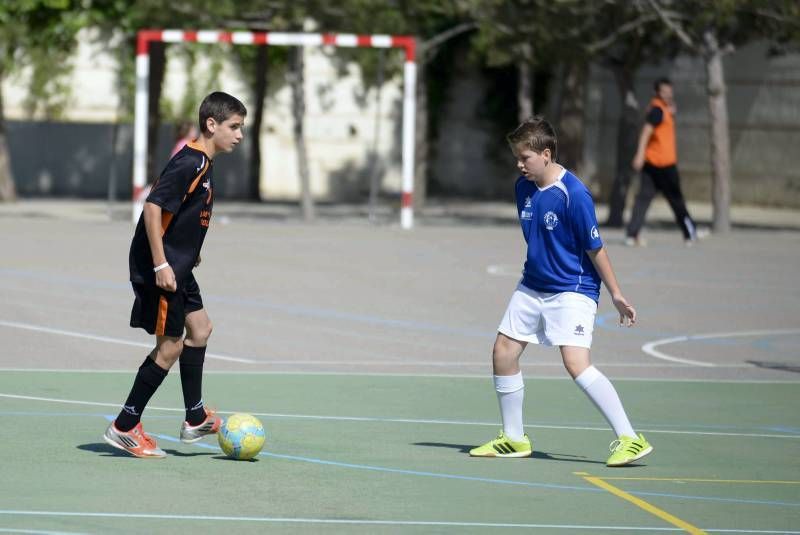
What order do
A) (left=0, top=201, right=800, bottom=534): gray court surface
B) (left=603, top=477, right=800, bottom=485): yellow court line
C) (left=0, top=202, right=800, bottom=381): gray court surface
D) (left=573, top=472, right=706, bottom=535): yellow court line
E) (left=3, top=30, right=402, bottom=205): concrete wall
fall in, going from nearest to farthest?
(left=573, top=472, right=706, bottom=535): yellow court line → (left=0, top=201, right=800, bottom=534): gray court surface → (left=603, top=477, right=800, bottom=485): yellow court line → (left=0, top=202, right=800, bottom=381): gray court surface → (left=3, top=30, right=402, bottom=205): concrete wall

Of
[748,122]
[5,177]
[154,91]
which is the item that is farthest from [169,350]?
[748,122]

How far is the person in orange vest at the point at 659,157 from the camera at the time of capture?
71.7ft

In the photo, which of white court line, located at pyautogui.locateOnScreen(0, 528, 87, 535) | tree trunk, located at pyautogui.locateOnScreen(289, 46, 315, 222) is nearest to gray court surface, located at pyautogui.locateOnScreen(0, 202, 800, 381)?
tree trunk, located at pyautogui.locateOnScreen(289, 46, 315, 222)

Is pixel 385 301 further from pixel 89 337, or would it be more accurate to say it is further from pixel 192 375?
pixel 192 375

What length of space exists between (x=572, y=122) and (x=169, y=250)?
1044 inches

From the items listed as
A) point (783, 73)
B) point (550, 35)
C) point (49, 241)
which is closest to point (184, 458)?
point (49, 241)

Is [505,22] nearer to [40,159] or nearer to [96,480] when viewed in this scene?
[40,159]

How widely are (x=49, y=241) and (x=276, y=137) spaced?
17.9m

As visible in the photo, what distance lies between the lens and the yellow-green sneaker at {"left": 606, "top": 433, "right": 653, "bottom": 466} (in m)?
8.12

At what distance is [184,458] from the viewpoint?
8203 mm

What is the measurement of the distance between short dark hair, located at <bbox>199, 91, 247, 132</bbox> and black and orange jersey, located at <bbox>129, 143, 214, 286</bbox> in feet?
0.54

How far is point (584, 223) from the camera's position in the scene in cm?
813

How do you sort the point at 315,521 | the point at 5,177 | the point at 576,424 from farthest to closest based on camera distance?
the point at 5,177 < the point at 576,424 < the point at 315,521

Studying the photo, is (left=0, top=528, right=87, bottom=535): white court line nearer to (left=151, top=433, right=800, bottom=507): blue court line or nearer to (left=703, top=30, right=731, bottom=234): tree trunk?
(left=151, top=433, right=800, bottom=507): blue court line
